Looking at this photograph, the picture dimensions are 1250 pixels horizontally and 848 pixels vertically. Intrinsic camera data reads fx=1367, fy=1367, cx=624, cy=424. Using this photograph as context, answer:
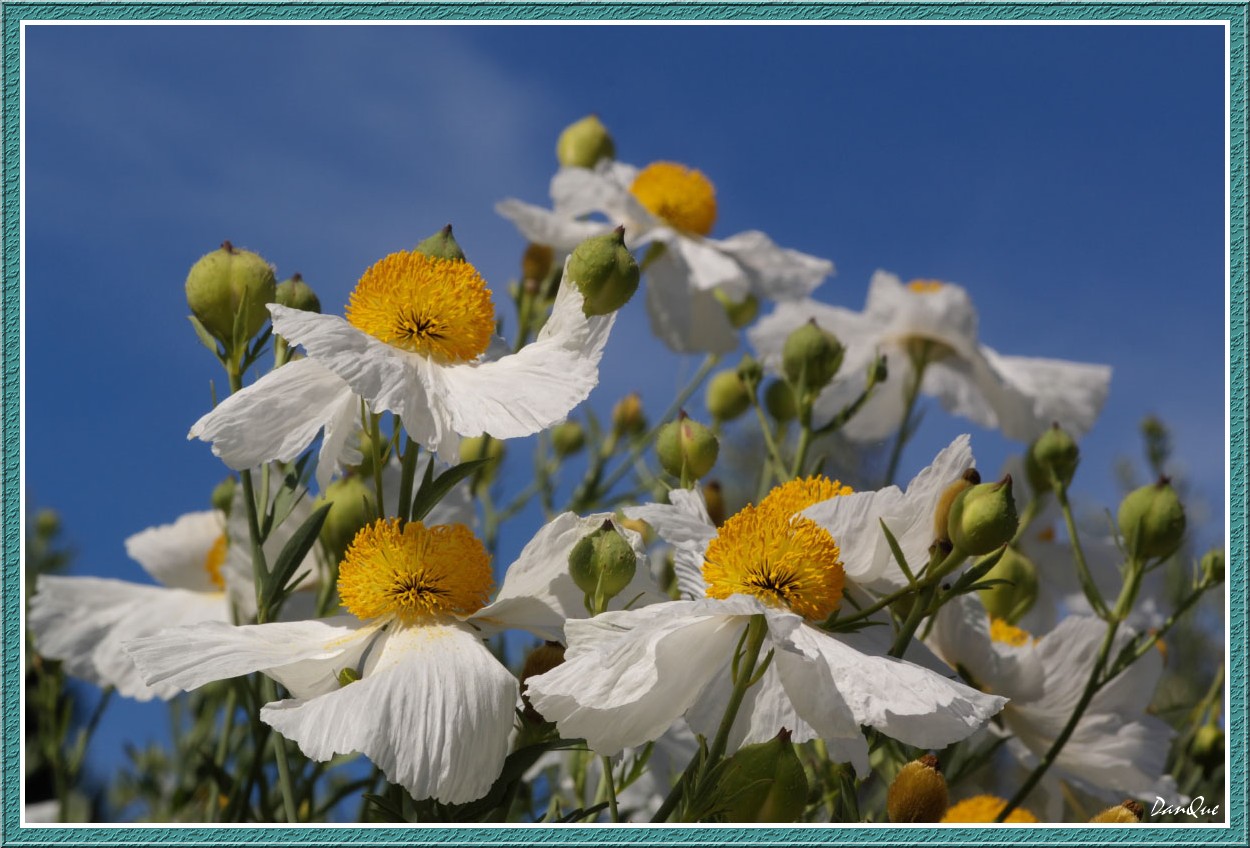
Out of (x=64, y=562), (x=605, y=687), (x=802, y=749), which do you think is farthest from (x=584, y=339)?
(x=64, y=562)

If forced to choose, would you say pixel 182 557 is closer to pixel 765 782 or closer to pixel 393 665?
pixel 393 665

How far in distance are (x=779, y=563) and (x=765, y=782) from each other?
0.13 m

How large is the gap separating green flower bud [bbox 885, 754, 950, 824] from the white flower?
0.31m

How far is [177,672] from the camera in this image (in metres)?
0.80

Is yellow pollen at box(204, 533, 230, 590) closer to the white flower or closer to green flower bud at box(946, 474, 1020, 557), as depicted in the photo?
the white flower

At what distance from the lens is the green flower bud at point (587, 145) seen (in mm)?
1772

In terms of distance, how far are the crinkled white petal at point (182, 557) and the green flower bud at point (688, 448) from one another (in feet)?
1.87

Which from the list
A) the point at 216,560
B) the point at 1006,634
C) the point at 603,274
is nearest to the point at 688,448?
the point at 603,274

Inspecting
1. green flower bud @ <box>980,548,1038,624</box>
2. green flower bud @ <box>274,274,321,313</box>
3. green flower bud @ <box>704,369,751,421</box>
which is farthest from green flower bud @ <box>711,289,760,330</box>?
green flower bud @ <box>274,274,321,313</box>

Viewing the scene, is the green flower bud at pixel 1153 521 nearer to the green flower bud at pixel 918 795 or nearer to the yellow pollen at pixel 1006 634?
the yellow pollen at pixel 1006 634

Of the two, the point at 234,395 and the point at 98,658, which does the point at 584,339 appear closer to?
the point at 234,395

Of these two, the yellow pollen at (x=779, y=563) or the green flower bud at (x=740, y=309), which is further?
the green flower bud at (x=740, y=309)

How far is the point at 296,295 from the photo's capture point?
0.97 m

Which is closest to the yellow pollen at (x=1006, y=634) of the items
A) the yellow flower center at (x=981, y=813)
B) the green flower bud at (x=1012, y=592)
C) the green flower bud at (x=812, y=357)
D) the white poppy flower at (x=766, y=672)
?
the green flower bud at (x=1012, y=592)
